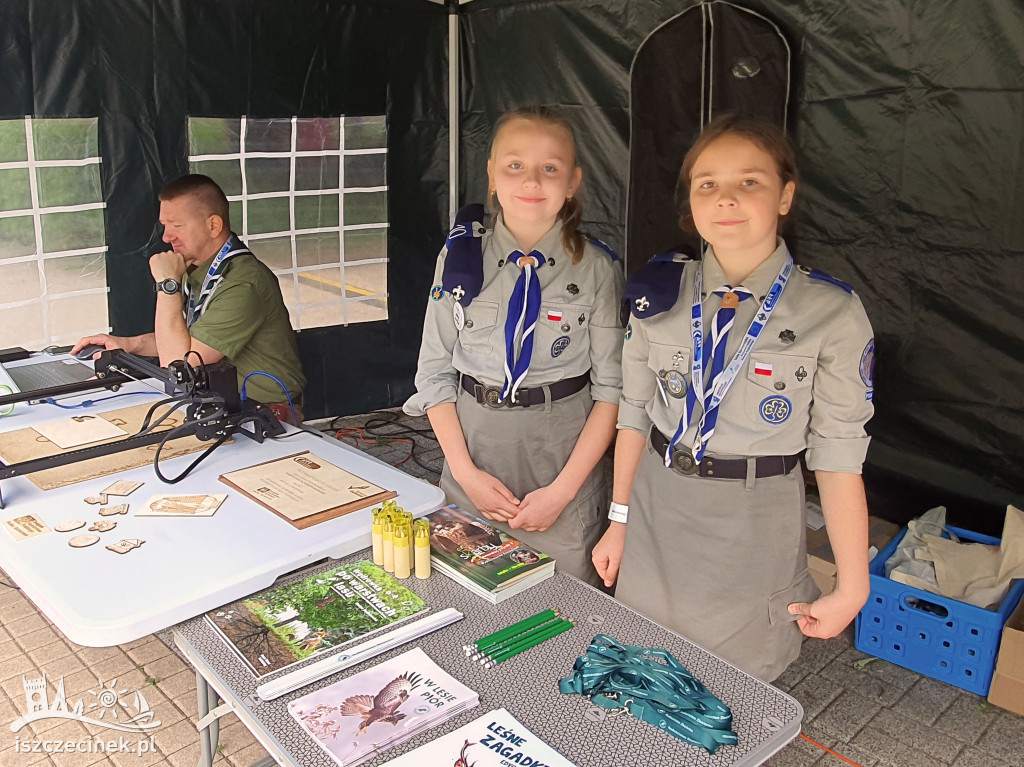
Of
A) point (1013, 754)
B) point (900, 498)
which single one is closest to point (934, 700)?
point (1013, 754)

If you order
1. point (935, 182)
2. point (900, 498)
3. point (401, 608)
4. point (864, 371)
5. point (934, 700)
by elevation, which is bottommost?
point (934, 700)

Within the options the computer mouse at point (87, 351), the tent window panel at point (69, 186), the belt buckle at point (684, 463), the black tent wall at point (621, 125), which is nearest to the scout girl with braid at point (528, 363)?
the belt buckle at point (684, 463)

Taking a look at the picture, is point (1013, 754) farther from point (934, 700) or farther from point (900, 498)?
point (900, 498)

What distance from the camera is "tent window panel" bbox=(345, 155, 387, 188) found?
15.4 ft

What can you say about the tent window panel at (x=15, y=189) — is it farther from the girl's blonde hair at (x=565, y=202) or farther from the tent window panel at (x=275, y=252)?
the girl's blonde hair at (x=565, y=202)

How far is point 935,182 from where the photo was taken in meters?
3.09

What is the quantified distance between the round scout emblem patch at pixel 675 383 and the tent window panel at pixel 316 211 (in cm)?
345

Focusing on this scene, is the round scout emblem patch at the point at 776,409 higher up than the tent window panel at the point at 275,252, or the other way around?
the round scout emblem patch at the point at 776,409

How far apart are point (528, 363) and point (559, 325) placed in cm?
12

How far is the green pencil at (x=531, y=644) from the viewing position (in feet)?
4.14

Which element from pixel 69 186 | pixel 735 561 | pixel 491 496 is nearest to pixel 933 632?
pixel 735 561

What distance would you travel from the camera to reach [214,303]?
278cm

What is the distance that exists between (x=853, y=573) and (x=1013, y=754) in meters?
1.38

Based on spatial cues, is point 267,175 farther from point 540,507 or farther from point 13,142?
point 540,507
